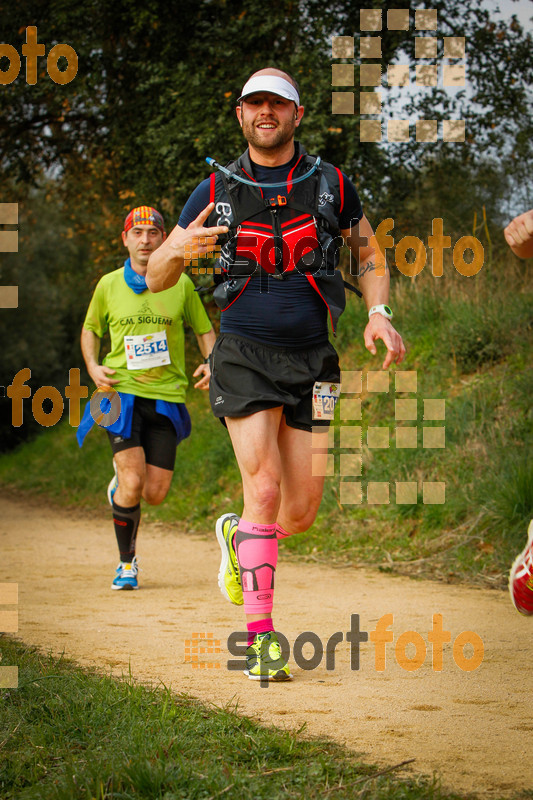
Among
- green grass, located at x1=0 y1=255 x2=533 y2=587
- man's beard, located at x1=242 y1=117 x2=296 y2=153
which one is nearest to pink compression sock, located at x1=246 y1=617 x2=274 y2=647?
man's beard, located at x1=242 y1=117 x2=296 y2=153

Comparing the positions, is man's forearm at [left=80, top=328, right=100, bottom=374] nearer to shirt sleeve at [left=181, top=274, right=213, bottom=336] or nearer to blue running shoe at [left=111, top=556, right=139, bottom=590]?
shirt sleeve at [left=181, top=274, right=213, bottom=336]

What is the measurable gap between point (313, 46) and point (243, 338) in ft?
35.9

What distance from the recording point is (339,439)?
10.3 metres

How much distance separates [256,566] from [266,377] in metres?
0.85

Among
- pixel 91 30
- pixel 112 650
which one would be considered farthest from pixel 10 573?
pixel 91 30

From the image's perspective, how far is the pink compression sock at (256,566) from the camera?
421 centimetres

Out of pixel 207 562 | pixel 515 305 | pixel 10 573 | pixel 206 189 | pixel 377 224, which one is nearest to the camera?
pixel 206 189

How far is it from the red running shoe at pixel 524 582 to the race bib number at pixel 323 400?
1050 mm

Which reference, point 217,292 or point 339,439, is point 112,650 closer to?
point 217,292

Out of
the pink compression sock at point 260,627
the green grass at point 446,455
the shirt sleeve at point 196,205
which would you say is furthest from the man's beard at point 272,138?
the green grass at point 446,455

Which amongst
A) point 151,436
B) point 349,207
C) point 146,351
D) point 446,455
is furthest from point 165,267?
point 446,455

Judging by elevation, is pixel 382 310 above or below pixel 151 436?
above

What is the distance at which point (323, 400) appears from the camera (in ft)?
14.3

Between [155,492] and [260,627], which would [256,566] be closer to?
[260,627]
